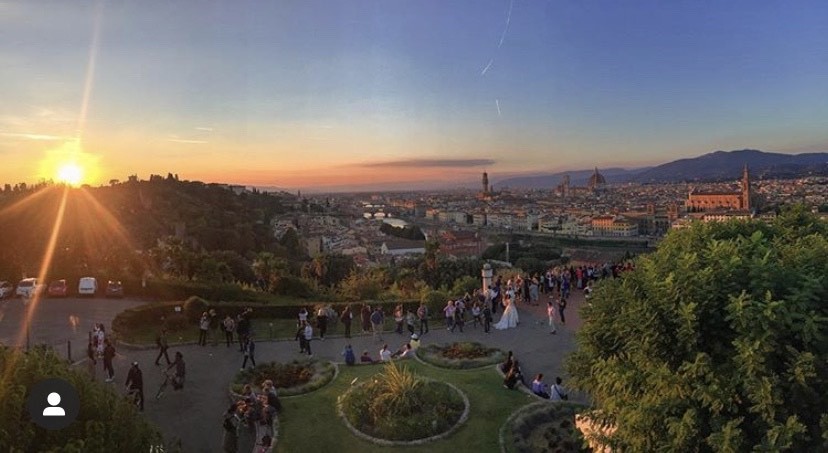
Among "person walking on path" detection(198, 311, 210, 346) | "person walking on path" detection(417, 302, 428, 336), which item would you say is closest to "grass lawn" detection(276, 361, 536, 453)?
"person walking on path" detection(417, 302, 428, 336)

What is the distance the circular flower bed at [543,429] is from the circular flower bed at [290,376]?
4061 mm

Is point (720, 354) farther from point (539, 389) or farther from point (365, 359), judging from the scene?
point (365, 359)

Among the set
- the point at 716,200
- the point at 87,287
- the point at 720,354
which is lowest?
the point at 716,200

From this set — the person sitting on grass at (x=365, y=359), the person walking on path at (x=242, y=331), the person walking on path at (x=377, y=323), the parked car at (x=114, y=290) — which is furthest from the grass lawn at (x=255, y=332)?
the parked car at (x=114, y=290)

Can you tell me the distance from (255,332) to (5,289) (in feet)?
33.4

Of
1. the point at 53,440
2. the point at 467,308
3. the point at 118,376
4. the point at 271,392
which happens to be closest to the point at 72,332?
the point at 118,376

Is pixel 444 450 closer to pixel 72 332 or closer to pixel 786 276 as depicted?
pixel 786 276

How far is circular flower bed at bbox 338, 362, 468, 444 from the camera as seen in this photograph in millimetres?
9500

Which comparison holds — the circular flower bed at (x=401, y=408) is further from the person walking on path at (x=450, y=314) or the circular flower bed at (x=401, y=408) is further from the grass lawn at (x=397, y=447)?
the person walking on path at (x=450, y=314)

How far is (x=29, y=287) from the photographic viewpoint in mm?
20594

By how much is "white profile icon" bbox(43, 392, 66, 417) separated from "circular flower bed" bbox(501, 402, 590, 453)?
6.03m

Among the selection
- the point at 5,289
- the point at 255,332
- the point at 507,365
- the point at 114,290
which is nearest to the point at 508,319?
the point at 507,365

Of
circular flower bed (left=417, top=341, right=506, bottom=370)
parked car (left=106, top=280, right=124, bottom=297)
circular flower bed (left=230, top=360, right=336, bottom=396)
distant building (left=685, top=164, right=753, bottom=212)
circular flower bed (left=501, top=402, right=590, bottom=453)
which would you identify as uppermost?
parked car (left=106, top=280, right=124, bottom=297)

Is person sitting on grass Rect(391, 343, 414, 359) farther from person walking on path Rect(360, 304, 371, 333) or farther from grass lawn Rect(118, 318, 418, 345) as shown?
grass lawn Rect(118, 318, 418, 345)
